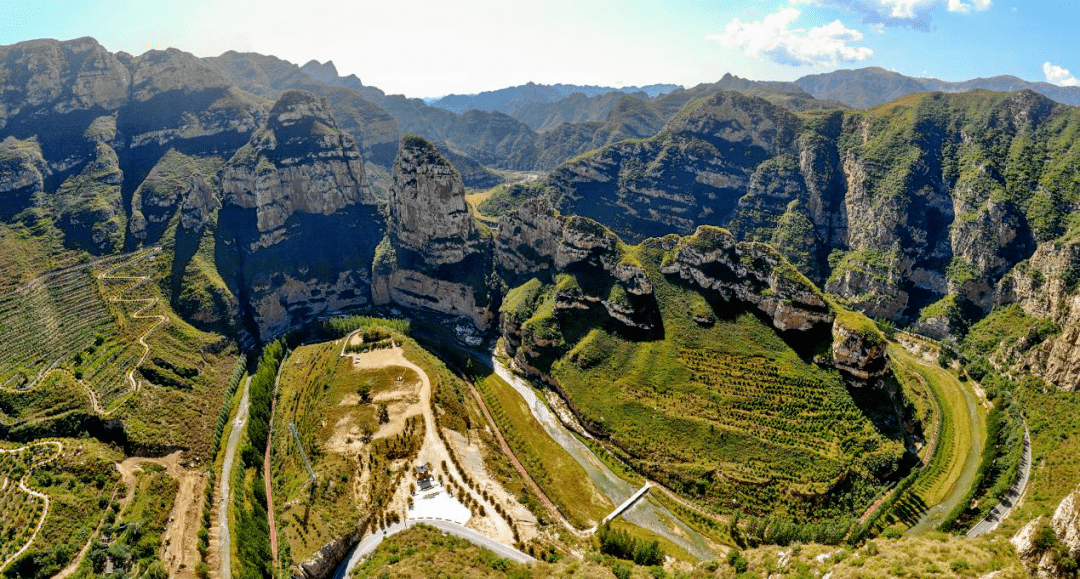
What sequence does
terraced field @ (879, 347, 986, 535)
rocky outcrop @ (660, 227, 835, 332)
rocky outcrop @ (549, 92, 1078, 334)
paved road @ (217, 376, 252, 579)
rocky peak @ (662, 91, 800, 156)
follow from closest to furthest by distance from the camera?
paved road @ (217, 376, 252, 579) < terraced field @ (879, 347, 986, 535) < rocky outcrop @ (660, 227, 835, 332) < rocky outcrop @ (549, 92, 1078, 334) < rocky peak @ (662, 91, 800, 156)

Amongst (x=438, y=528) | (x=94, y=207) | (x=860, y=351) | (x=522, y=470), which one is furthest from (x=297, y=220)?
(x=860, y=351)

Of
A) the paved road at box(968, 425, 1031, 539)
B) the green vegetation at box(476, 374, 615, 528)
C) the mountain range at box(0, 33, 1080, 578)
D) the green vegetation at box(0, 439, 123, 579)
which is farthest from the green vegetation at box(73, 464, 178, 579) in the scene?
the paved road at box(968, 425, 1031, 539)

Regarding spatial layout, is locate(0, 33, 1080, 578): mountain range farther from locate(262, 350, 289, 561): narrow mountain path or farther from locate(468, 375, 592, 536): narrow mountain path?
locate(468, 375, 592, 536): narrow mountain path

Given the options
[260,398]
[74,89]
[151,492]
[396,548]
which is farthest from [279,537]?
[74,89]

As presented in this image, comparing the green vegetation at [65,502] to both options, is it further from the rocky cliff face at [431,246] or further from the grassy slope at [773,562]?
the rocky cliff face at [431,246]

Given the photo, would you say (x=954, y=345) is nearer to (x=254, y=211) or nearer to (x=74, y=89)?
(x=254, y=211)
